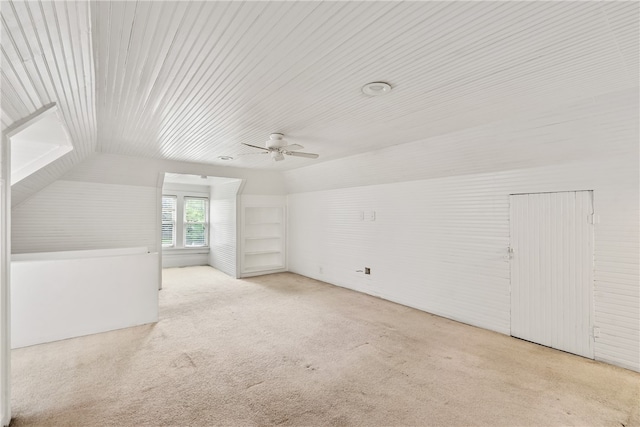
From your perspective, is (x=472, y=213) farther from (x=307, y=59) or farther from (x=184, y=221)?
(x=184, y=221)

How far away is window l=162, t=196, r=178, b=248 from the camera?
317 inches

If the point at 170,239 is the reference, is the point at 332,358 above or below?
below

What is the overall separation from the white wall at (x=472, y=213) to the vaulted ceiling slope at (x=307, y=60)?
0.49 metres

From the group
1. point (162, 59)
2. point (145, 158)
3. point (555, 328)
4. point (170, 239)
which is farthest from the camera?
point (170, 239)

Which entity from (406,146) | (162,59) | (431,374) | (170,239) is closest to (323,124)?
(406,146)

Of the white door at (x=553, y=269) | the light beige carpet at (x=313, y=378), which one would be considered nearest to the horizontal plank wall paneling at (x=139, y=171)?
the light beige carpet at (x=313, y=378)

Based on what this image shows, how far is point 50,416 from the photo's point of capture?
2.16 meters

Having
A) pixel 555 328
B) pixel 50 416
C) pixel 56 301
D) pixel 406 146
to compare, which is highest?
pixel 406 146

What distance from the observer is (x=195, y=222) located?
8453mm

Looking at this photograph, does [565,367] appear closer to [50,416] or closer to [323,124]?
[323,124]

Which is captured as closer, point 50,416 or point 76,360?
point 50,416

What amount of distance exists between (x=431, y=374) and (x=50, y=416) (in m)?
3.07

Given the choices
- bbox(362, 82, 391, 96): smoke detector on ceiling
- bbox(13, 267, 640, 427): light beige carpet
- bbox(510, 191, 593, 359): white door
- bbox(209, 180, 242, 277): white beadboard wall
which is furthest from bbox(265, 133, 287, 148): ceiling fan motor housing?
bbox(209, 180, 242, 277): white beadboard wall

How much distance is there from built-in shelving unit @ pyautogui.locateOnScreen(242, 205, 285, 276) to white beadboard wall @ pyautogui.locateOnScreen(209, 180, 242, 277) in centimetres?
29
